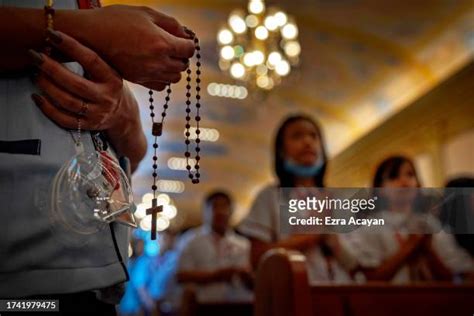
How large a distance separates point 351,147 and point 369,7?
574 centimetres

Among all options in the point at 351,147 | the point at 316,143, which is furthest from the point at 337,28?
the point at 351,147

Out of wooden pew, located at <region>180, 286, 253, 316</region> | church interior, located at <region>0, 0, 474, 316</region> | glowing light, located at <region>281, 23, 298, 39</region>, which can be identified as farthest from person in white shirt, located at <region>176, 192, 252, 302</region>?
glowing light, located at <region>281, 23, 298, 39</region>

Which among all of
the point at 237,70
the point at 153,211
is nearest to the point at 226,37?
the point at 237,70

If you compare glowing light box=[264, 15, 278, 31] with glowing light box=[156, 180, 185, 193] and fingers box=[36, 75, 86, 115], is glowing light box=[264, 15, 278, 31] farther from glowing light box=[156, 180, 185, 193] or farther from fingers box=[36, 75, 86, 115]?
fingers box=[36, 75, 86, 115]

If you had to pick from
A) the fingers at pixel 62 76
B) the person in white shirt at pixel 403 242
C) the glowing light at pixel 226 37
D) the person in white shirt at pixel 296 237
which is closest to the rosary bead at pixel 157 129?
the fingers at pixel 62 76

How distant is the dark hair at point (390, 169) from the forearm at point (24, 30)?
1.51 feet

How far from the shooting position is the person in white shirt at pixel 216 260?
A: 297 cm

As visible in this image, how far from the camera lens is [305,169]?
53.1 inches

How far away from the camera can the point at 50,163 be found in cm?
64

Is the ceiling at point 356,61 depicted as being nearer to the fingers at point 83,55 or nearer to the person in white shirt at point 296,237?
the person in white shirt at point 296,237

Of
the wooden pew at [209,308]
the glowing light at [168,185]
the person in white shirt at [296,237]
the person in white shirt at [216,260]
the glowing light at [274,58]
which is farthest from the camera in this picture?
the glowing light at [274,58]

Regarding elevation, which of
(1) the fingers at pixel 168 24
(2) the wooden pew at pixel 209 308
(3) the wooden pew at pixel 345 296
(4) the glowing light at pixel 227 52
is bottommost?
(2) the wooden pew at pixel 209 308

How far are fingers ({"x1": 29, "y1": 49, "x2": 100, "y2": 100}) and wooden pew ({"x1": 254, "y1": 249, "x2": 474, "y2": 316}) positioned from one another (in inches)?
26.3

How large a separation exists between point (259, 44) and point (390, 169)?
456 cm
